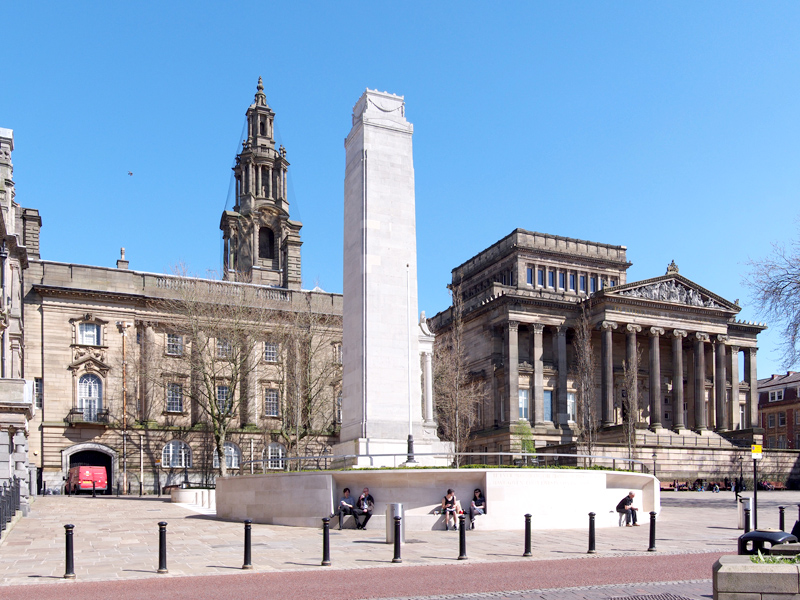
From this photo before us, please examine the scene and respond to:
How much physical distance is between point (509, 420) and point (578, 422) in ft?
19.6

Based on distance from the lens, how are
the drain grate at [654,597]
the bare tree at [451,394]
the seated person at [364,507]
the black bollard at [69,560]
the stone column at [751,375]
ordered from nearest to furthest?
the drain grate at [654,597], the black bollard at [69,560], the seated person at [364,507], the bare tree at [451,394], the stone column at [751,375]

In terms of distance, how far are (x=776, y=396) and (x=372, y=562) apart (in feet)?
334

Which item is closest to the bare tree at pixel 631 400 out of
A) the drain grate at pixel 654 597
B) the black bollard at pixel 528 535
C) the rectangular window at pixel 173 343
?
the rectangular window at pixel 173 343

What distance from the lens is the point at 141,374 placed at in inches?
2413

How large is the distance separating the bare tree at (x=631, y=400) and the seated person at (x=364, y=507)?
137ft

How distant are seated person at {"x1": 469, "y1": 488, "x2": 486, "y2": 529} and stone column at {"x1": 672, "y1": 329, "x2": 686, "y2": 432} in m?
56.7

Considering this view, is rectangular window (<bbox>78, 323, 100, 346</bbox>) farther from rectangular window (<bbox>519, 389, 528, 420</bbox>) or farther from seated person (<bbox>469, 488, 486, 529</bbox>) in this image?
seated person (<bbox>469, 488, 486, 529</bbox>)

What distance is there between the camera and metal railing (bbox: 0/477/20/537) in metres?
24.5

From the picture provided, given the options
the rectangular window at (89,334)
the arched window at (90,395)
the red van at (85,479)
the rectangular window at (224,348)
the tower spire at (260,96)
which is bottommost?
the red van at (85,479)

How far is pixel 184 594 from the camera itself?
1366cm

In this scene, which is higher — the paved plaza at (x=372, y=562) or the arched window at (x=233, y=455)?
the paved plaza at (x=372, y=562)

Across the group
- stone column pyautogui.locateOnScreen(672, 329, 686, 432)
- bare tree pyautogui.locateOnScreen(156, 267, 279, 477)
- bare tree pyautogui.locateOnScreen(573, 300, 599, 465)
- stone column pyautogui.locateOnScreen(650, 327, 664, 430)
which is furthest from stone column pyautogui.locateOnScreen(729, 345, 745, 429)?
bare tree pyautogui.locateOnScreen(156, 267, 279, 477)

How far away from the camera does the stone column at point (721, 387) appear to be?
3132 inches

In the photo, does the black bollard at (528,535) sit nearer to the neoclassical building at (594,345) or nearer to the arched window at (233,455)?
the arched window at (233,455)
